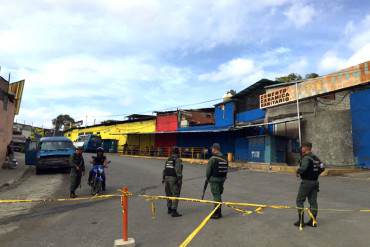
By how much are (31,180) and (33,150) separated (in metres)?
4.50

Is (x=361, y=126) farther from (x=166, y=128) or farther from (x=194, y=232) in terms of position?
(x=166, y=128)

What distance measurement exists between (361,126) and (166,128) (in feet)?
91.9

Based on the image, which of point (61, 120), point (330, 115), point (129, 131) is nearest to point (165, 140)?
point (129, 131)

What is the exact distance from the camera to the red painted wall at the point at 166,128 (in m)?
42.6

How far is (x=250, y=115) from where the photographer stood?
105 ft

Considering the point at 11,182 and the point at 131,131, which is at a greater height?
the point at 131,131

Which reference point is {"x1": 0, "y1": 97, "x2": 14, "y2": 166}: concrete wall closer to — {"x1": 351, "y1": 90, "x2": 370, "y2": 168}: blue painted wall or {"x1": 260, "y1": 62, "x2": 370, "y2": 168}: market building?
{"x1": 260, "y1": 62, "x2": 370, "y2": 168}: market building

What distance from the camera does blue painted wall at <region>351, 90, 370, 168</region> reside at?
2059 cm

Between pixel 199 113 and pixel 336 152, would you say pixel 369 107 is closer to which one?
pixel 336 152

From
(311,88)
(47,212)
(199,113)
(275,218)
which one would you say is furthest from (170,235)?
(199,113)

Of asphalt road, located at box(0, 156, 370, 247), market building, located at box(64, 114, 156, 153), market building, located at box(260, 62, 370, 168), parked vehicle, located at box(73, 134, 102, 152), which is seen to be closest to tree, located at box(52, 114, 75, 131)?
market building, located at box(64, 114, 156, 153)

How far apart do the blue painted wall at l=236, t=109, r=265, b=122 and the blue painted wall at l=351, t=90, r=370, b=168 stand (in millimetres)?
9052

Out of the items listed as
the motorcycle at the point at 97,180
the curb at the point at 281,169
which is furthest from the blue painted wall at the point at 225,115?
the motorcycle at the point at 97,180

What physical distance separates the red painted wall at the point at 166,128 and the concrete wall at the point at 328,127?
18136 mm
